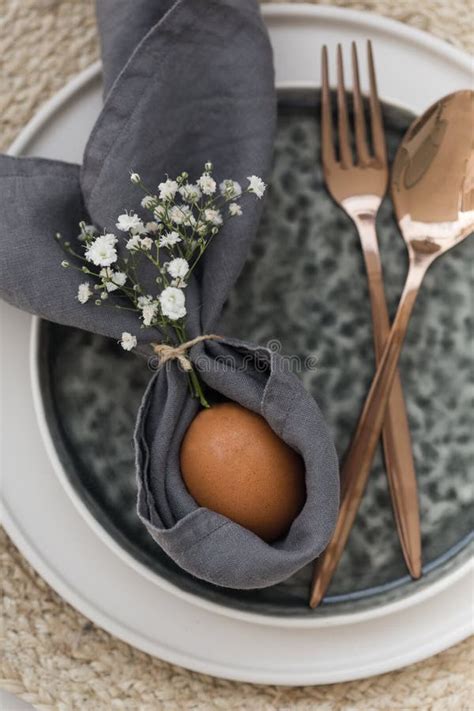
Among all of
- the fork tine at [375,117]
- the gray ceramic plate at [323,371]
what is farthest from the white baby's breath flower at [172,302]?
the fork tine at [375,117]

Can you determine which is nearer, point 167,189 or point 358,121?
point 167,189

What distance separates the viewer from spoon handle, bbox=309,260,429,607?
22.6 inches

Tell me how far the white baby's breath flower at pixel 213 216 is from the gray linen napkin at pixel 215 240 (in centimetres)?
2

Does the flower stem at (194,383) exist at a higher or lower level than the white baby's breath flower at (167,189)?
lower

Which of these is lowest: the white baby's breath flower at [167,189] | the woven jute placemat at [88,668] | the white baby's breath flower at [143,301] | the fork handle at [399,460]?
the woven jute placemat at [88,668]

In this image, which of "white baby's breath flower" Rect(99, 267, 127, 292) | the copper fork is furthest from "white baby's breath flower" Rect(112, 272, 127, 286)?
the copper fork

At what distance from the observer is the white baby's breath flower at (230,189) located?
20.0 inches

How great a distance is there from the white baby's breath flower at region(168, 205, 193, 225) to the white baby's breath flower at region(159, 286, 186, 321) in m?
0.05

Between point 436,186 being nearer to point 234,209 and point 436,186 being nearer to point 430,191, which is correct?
point 430,191

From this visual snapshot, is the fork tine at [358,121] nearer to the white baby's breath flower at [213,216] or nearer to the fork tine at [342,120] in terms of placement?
the fork tine at [342,120]

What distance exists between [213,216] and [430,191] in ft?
0.63

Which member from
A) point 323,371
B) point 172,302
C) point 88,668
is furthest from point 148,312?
point 88,668

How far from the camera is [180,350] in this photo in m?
0.52

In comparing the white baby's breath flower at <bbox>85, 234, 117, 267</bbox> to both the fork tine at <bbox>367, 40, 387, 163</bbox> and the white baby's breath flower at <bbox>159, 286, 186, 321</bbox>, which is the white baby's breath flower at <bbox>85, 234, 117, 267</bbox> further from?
the fork tine at <bbox>367, 40, 387, 163</bbox>
